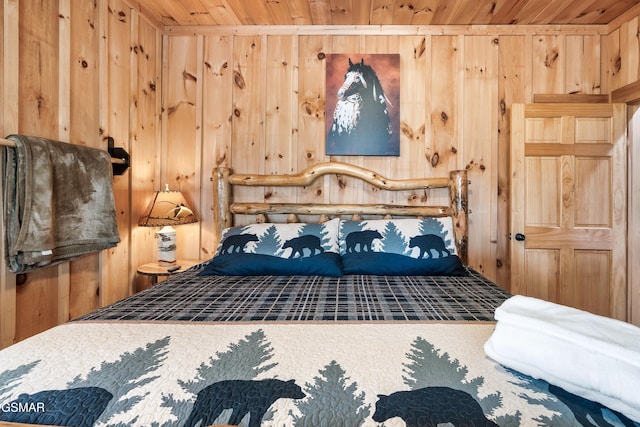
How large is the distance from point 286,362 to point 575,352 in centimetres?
70

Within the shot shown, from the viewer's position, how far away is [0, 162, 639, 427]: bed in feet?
2.23

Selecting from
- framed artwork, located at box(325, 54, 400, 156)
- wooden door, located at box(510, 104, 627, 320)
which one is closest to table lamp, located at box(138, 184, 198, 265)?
framed artwork, located at box(325, 54, 400, 156)

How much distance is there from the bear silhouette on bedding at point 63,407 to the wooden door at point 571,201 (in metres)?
2.61

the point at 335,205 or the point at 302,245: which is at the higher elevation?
the point at 335,205

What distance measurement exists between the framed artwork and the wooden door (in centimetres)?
90

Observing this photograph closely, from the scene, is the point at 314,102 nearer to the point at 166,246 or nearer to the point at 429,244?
the point at 429,244

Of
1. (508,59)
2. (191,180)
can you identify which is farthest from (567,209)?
(191,180)

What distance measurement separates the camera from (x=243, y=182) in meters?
2.61

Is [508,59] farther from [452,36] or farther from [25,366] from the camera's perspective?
[25,366]

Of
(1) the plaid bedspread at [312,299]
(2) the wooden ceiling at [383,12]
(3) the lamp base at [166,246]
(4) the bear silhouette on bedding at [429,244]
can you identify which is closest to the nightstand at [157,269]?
(3) the lamp base at [166,246]

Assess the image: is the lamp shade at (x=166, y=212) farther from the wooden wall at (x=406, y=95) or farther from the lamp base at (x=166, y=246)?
the wooden wall at (x=406, y=95)

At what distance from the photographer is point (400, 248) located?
2084 mm

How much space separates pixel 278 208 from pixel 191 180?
0.78 meters

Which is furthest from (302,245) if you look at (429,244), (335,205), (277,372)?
(277,372)
